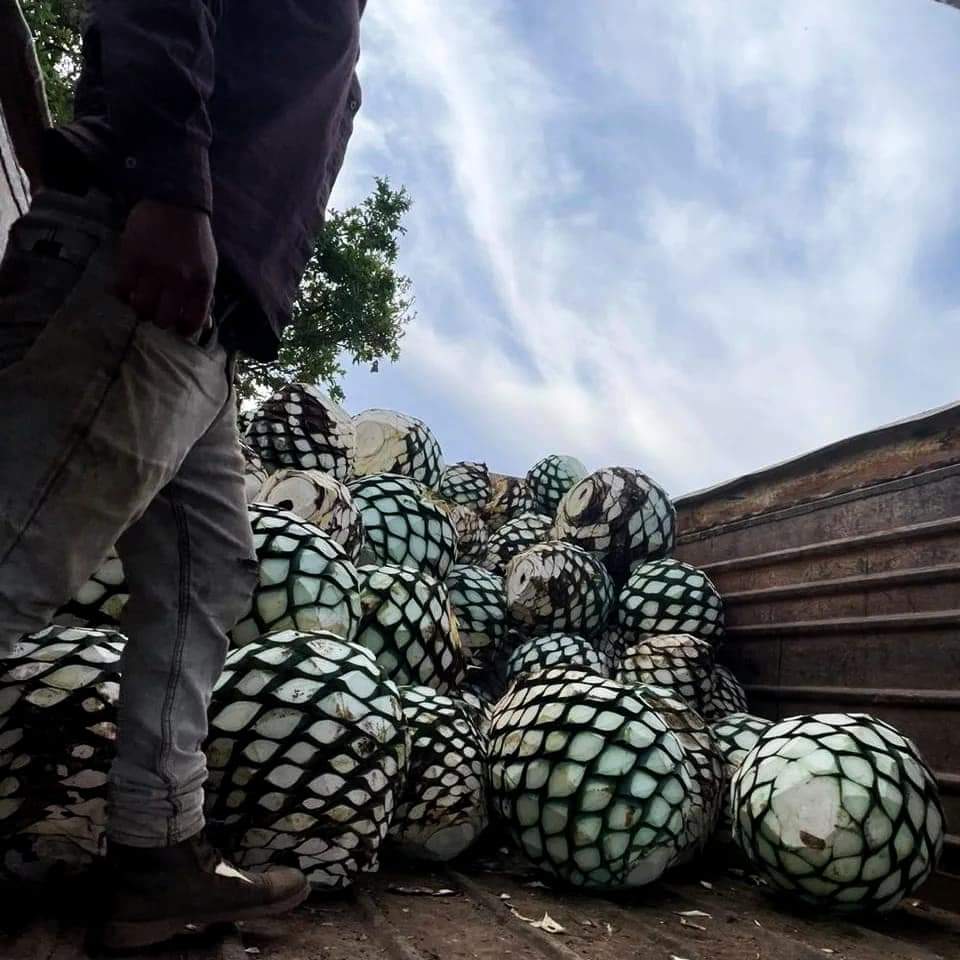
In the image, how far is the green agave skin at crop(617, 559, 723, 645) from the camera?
9.52 ft

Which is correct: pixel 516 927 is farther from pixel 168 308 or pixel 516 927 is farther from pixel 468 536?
pixel 468 536

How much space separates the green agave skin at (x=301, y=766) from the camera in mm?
1362

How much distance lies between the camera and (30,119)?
6.60ft

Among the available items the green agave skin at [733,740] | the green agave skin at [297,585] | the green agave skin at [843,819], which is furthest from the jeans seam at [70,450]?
the green agave skin at [733,740]

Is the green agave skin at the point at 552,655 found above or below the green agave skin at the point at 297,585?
above

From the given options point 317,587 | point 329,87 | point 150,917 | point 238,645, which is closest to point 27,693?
point 150,917

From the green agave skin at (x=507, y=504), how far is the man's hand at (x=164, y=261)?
301cm

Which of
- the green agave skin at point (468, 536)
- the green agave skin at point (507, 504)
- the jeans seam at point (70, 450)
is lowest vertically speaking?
the jeans seam at point (70, 450)

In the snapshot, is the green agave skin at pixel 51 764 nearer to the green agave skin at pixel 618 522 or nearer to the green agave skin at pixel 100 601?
the green agave skin at pixel 100 601

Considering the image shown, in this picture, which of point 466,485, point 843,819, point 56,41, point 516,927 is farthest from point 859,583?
point 56,41

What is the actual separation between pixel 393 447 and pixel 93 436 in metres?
2.21

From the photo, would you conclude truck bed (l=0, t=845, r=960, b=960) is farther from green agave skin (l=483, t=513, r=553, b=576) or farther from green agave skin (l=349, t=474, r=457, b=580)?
green agave skin (l=483, t=513, r=553, b=576)

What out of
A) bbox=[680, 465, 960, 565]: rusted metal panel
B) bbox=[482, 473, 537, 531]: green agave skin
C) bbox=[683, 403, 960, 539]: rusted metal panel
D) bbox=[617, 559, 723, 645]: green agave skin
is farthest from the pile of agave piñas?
bbox=[482, 473, 537, 531]: green agave skin

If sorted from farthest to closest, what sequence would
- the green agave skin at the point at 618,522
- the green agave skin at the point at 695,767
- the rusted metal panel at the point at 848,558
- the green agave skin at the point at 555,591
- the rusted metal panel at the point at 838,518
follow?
the green agave skin at the point at 618,522
the green agave skin at the point at 555,591
the rusted metal panel at the point at 838,518
the rusted metal panel at the point at 848,558
the green agave skin at the point at 695,767
